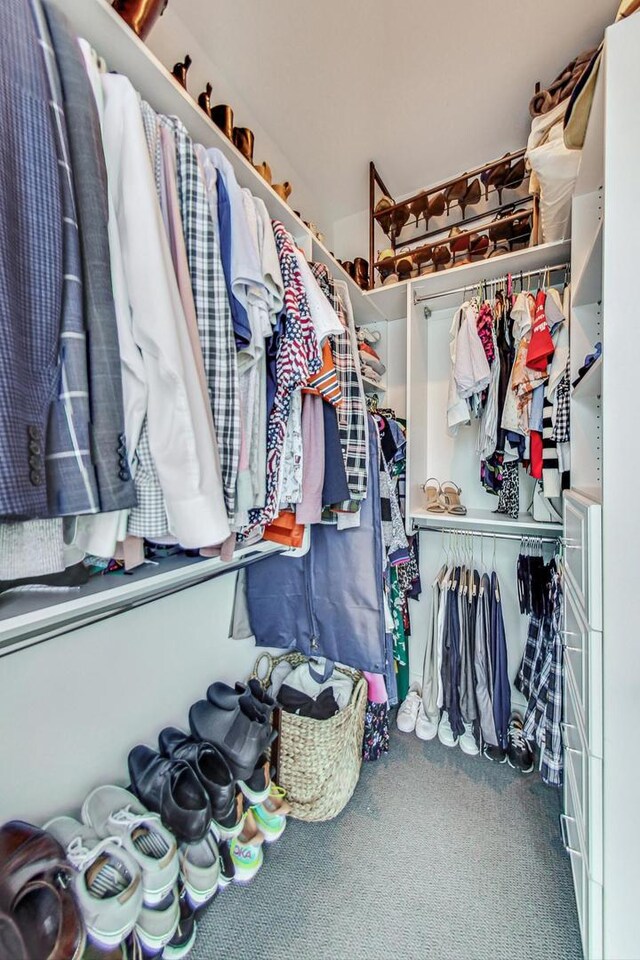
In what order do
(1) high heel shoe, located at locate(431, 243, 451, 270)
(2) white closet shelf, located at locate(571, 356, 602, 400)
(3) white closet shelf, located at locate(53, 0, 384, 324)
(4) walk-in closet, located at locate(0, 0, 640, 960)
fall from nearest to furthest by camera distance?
(4) walk-in closet, located at locate(0, 0, 640, 960)
(3) white closet shelf, located at locate(53, 0, 384, 324)
(2) white closet shelf, located at locate(571, 356, 602, 400)
(1) high heel shoe, located at locate(431, 243, 451, 270)

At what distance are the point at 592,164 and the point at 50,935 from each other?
7.16ft

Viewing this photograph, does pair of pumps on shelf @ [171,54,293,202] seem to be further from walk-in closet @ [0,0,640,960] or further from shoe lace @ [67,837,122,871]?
shoe lace @ [67,837,122,871]

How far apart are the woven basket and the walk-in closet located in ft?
Answer: 0.04

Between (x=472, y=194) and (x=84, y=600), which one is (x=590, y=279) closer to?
(x=472, y=194)

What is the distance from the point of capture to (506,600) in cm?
175

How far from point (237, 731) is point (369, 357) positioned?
63.0 inches

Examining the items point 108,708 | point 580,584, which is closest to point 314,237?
point 580,584

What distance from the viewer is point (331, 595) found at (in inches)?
49.2

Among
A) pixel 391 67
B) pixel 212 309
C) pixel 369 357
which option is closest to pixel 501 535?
pixel 369 357

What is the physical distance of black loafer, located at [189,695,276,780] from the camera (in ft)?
3.41

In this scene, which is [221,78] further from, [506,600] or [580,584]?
[506,600]

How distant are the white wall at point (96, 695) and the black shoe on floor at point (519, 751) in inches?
52.8

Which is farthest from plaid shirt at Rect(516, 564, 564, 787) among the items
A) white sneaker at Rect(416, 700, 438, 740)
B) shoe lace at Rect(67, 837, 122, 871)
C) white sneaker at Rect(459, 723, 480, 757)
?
shoe lace at Rect(67, 837, 122, 871)

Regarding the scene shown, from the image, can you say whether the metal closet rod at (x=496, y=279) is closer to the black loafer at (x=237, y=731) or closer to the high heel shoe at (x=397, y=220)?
the high heel shoe at (x=397, y=220)
